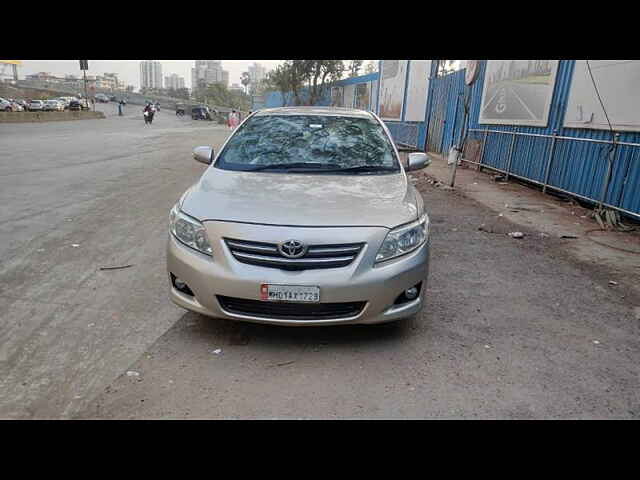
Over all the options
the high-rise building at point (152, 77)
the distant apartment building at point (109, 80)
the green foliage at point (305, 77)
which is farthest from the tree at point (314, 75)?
the high-rise building at point (152, 77)

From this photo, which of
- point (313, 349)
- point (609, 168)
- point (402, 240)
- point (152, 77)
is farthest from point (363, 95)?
point (152, 77)

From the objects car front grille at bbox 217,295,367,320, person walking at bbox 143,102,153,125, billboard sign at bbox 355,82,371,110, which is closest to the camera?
car front grille at bbox 217,295,367,320

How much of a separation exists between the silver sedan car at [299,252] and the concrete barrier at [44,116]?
32.6 m

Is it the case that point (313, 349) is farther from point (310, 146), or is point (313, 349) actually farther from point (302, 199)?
point (310, 146)

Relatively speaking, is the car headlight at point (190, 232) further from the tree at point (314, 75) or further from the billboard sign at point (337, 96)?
the tree at point (314, 75)

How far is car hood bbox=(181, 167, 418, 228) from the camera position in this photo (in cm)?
325

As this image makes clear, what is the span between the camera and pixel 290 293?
3080 millimetres

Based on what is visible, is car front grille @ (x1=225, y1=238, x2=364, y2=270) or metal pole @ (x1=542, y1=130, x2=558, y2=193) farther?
metal pole @ (x1=542, y1=130, x2=558, y2=193)

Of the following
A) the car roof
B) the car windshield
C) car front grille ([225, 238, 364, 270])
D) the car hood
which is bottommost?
car front grille ([225, 238, 364, 270])

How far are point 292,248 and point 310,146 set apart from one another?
1.76m

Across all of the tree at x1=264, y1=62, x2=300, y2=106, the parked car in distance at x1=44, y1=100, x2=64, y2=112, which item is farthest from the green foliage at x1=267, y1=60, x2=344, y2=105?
the parked car in distance at x1=44, y1=100, x2=64, y2=112

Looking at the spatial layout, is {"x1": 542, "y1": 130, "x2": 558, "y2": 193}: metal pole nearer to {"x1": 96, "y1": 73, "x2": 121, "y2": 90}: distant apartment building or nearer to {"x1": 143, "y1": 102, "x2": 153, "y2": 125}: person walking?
{"x1": 143, "y1": 102, "x2": 153, "y2": 125}: person walking

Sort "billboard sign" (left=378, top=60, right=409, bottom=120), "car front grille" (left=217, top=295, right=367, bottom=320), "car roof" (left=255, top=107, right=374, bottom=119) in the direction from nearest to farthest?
"car front grille" (left=217, top=295, right=367, bottom=320), "car roof" (left=255, top=107, right=374, bottom=119), "billboard sign" (left=378, top=60, right=409, bottom=120)
